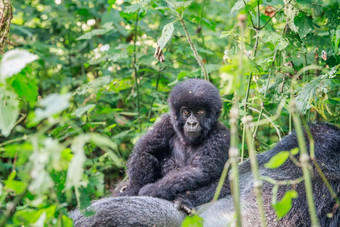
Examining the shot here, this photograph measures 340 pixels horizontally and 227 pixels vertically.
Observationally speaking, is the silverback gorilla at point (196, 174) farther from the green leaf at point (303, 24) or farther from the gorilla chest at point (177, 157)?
the green leaf at point (303, 24)

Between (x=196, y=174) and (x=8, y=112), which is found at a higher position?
(x=8, y=112)

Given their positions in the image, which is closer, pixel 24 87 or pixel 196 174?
pixel 24 87

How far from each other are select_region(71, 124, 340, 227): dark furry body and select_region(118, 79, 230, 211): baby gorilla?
0.38 ft

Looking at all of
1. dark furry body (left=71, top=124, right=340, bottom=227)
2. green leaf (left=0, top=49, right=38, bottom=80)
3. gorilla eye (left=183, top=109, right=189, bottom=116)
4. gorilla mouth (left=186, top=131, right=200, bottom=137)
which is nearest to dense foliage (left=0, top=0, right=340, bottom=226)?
green leaf (left=0, top=49, right=38, bottom=80)

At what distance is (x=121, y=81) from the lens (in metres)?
4.38

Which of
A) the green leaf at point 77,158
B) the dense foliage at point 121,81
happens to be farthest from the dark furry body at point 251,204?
the green leaf at point 77,158

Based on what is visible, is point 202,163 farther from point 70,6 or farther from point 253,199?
point 70,6

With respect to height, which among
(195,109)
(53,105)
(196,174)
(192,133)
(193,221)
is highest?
(53,105)

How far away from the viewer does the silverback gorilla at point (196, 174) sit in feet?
8.39

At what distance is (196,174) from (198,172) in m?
0.02

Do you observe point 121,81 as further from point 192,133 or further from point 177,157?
point 192,133

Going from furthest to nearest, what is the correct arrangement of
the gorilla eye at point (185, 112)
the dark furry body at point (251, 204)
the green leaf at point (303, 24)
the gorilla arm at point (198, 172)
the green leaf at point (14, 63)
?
1. the green leaf at point (303, 24)
2. the gorilla eye at point (185, 112)
3. the gorilla arm at point (198, 172)
4. the dark furry body at point (251, 204)
5. the green leaf at point (14, 63)

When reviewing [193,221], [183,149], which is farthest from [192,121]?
[193,221]

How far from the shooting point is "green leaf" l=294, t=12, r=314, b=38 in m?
3.28
